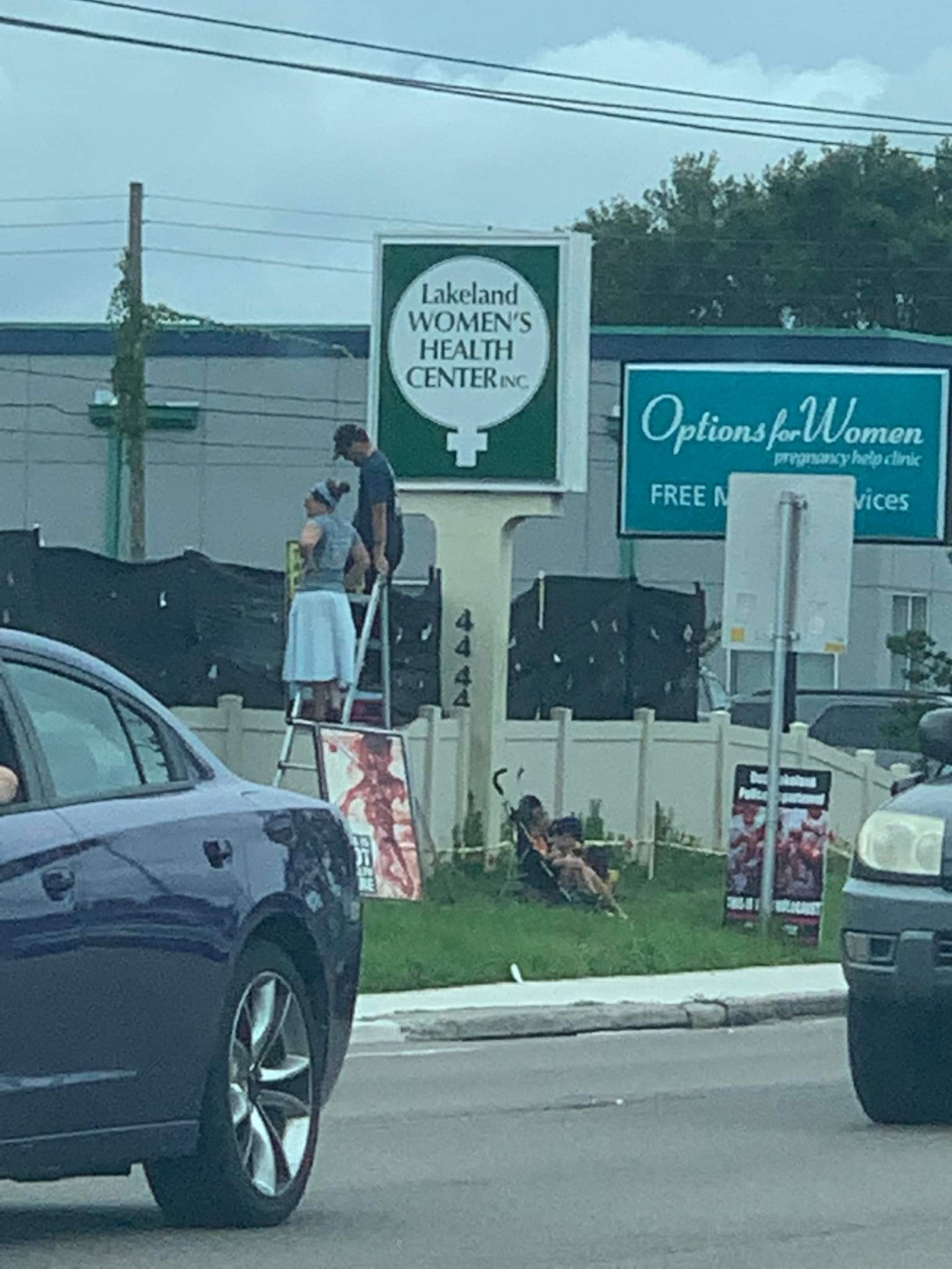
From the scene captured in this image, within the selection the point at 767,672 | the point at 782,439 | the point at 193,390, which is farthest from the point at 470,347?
the point at 193,390

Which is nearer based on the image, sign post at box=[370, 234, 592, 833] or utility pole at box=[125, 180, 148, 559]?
sign post at box=[370, 234, 592, 833]

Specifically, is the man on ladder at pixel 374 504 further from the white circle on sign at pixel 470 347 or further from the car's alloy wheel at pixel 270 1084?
the car's alloy wheel at pixel 270 1084

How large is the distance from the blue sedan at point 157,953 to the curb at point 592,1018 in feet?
22.1

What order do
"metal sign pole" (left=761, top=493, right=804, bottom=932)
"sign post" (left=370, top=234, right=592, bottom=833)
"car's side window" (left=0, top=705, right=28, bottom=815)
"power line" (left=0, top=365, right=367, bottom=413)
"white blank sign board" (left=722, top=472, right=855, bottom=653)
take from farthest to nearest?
"power line" (left=0, top=365, right=367, bottom=413) → "sign post" (left=370, top=234, right=592, bottom=833) → "white blank sign board" (left=722, top=472, right=855, bottom=653) → "metal sign pole" (left=761, top=493, right=804, bottom=932) → "car's side window" (left=0, top=705, right=28, bottom=815)

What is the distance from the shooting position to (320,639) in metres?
21.9

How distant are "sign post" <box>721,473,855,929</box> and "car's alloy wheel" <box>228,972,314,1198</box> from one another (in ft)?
41.7

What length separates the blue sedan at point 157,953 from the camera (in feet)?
24.8

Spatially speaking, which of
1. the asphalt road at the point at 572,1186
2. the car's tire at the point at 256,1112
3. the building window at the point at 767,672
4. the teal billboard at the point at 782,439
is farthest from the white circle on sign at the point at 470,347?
the building window at the point at 767,672

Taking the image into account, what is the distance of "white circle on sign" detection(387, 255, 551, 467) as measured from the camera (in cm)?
2514

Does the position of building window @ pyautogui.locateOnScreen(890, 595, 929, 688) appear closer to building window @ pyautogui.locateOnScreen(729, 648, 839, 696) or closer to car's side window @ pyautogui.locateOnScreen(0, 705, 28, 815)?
building window @ pyautogui.locateOnScreen(729, 648, 839, 696)

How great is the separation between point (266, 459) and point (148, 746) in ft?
142

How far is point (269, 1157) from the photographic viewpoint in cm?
865

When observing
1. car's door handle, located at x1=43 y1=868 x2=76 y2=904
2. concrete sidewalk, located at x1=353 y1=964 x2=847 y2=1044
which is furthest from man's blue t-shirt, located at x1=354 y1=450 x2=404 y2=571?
car's door handle, located at x1=43 y1=868 x2=76 y2=904

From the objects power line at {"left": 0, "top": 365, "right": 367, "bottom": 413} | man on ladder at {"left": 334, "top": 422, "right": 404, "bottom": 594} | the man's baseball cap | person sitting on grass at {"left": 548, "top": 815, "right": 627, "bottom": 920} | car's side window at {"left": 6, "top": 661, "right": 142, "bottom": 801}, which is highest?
power line at {"left": 0, "top": 365, "right": 367, "bottom": 413}
